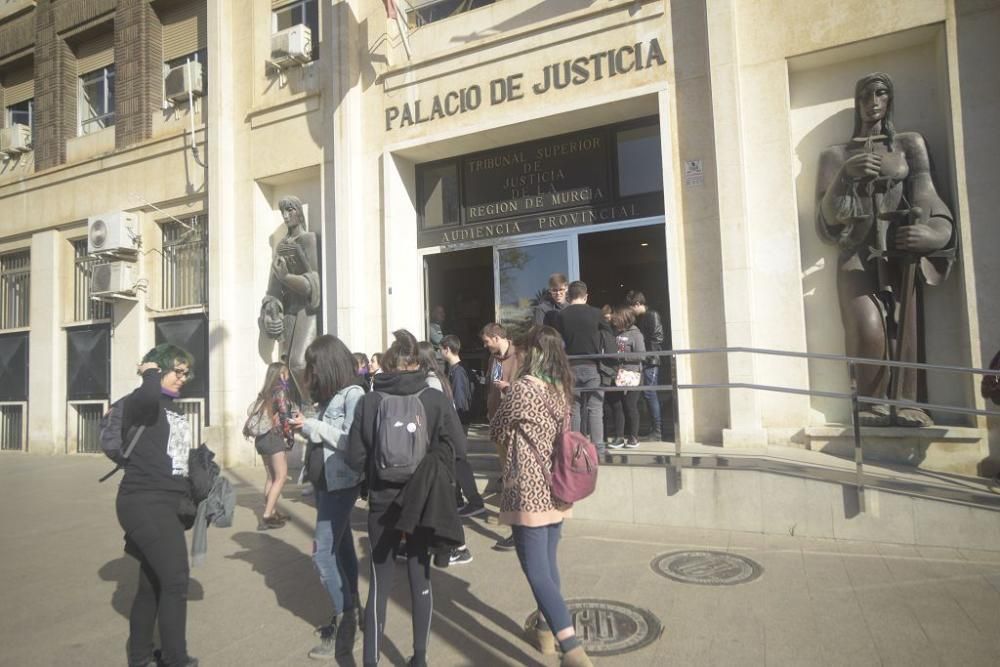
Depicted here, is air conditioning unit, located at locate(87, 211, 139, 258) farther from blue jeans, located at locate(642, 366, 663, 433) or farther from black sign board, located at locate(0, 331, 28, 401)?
blue jeans, located at locate(642, 366, 663, 433)

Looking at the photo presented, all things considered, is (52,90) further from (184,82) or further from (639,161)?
(639,161)

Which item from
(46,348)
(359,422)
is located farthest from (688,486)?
(46,348)

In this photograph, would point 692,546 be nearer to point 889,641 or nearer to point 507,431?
point 889,641

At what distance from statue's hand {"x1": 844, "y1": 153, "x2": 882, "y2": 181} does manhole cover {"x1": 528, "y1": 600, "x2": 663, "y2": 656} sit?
15.6 feet

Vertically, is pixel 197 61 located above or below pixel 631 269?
above

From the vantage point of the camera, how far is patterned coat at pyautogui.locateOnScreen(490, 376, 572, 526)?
3062 millimetres

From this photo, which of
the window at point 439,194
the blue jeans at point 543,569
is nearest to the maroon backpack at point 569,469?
the blue jeans at point 543,569

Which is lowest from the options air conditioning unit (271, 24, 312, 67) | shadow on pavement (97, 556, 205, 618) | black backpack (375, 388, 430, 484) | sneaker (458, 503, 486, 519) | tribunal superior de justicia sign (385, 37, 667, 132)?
shadow on pavement (97, 556, 205, 618)

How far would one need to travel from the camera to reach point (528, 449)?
3.13 m

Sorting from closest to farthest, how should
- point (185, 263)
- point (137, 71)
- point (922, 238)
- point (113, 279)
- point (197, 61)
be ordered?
1. point (922, 238)
2. point (113, 279)
3. point (185, 263)
4. point (197, 61)
5. point (137, 71)

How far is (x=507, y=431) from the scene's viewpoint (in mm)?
3176

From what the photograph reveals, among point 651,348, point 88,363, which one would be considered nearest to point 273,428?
point 651,348

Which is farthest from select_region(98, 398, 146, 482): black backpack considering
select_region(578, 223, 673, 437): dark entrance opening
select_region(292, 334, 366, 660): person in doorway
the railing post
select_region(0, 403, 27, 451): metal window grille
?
select_region(0, 403, 27, 451): metal window grille

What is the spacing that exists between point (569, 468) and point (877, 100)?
5.57 meters
